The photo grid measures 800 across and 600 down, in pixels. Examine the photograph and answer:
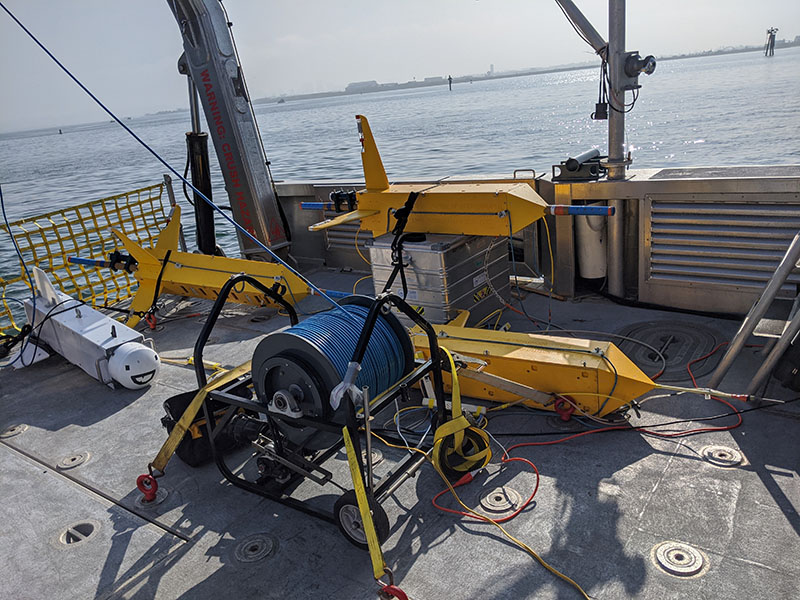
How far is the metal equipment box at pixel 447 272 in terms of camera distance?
516 cm

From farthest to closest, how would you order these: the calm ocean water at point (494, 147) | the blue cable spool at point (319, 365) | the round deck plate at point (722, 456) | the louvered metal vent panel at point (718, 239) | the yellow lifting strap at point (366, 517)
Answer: the calm ocean water at point (494, 147) → the louvered metal vent panel at point (718, 239) → the round deck plate at point (722, 456) → the blue cable spool at point (319, 365) → the yellow lifting strap at point (366, 517)

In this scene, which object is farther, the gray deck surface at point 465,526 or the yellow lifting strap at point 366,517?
the gray deck surface at point 465,526

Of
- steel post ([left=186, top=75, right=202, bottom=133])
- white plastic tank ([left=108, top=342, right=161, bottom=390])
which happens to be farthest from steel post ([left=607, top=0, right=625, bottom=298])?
steel post ([left=186, top=75, right=202, bottom=133])

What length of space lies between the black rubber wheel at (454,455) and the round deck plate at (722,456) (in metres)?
1.29

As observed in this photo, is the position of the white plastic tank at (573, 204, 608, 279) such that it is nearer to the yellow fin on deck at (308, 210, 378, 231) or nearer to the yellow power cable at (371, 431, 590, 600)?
the yellow fin on deck at (308, 210, 378, 231)

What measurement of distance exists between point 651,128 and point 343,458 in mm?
33193

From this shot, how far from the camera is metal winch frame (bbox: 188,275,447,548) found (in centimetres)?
301

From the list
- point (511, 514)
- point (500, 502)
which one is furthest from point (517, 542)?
point (500, 502)

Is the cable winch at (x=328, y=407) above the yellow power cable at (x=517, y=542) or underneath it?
above

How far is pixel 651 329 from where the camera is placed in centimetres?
538


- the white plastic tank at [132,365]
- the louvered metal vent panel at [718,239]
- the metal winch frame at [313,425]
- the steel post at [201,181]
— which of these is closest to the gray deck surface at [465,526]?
the metal winch frame at [313,425]

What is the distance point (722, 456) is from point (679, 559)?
3.15 ft

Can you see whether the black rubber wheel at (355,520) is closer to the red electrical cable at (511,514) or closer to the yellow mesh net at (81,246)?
the red electrical cable at (511,514)

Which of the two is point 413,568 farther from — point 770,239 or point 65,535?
point 770,239
